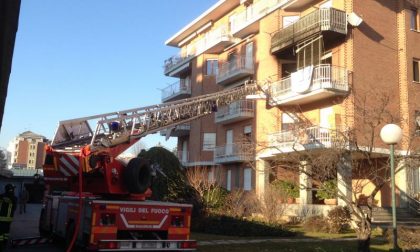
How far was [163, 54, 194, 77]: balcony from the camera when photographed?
46625mm

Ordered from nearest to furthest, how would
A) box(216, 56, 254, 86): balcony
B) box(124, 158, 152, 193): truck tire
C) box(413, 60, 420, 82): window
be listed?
box(124, 158, 152, 193): truck tire < box(413, 60, 420, 82): window < box(216, 56, 254, 86): balcony

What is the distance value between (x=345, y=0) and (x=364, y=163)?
9.87 m

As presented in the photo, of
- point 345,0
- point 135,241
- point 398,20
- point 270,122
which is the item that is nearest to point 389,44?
point 398,20

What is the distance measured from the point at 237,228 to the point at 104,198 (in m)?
8.09

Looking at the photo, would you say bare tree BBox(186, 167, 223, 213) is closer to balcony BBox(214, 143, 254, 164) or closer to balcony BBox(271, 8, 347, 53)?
balcony BBox(214, 143, 254, 164)

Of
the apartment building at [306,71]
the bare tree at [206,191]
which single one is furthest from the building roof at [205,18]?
the bare tree at [206,191]

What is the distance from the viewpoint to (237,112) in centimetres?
3506

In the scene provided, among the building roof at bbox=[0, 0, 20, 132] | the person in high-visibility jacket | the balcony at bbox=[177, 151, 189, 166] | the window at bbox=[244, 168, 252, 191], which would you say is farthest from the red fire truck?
the balcony at bbox=[177, 151, 189, 166]

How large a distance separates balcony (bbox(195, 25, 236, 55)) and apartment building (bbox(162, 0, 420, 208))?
0.09 meters

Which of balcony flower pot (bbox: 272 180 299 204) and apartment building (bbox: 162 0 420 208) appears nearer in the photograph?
apartment building (bbox: 162 0 420 208)

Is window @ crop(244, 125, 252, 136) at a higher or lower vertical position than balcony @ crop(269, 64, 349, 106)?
lower

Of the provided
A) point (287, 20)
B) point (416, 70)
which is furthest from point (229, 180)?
point (416, 70)

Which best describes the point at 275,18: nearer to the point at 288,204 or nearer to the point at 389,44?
the point at 389,44

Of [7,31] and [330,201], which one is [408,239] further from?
[7,31]
